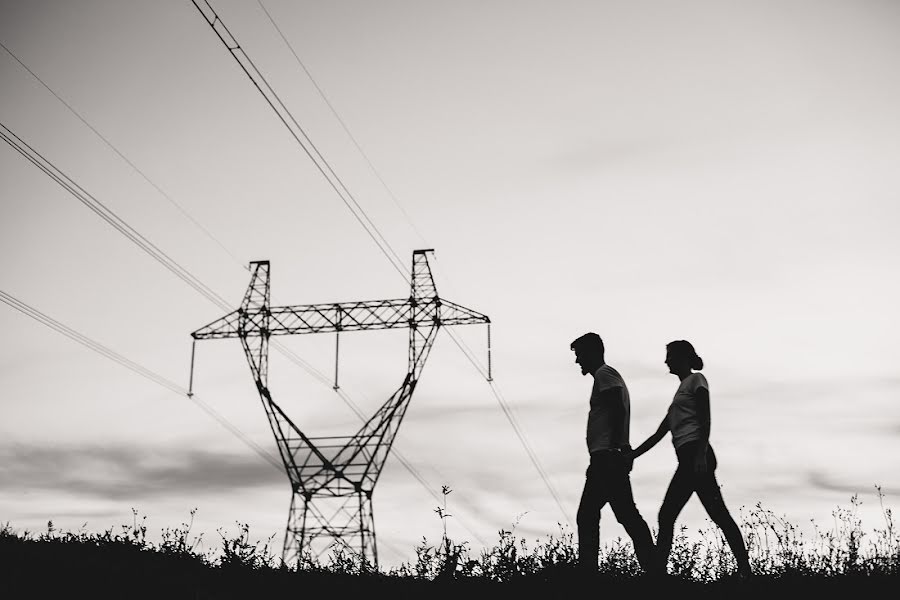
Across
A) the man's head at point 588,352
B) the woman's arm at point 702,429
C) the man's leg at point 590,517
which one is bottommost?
the man's leg at point 590,517

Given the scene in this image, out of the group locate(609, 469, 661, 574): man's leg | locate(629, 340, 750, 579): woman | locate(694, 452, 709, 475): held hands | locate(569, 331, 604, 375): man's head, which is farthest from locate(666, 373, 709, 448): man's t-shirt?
locate(569, 331, 604, 375): man's head

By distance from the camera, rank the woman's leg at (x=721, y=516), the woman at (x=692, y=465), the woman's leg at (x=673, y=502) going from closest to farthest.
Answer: the woman's leg at (x=721, y=516) → the woman at (x=692, y=465) → the woman's leg at (x=673, y=502)

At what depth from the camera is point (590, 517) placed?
859 cm

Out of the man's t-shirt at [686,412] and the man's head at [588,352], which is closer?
the man's t-shirt at [686,412]

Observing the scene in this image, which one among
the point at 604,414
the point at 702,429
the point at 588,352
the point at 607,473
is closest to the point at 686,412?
the point at 702,429

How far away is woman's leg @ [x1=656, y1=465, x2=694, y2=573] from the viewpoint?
8641 millimetres

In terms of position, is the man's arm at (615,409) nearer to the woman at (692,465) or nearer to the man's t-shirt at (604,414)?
the man's t-shirt at (604,414)

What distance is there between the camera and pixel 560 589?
7.74 meters

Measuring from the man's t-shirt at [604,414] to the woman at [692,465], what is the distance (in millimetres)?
289

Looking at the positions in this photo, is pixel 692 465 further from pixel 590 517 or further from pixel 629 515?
pixel 590 517

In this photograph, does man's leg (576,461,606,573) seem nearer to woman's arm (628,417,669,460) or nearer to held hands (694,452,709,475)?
woman's arm (628,417,669,460)

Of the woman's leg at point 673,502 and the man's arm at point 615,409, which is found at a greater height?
the man's arm at point 615,409

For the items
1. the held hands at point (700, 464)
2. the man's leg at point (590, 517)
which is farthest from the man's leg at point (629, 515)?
the held hands at point (700, 464)

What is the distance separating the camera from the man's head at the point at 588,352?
29.6 ft
